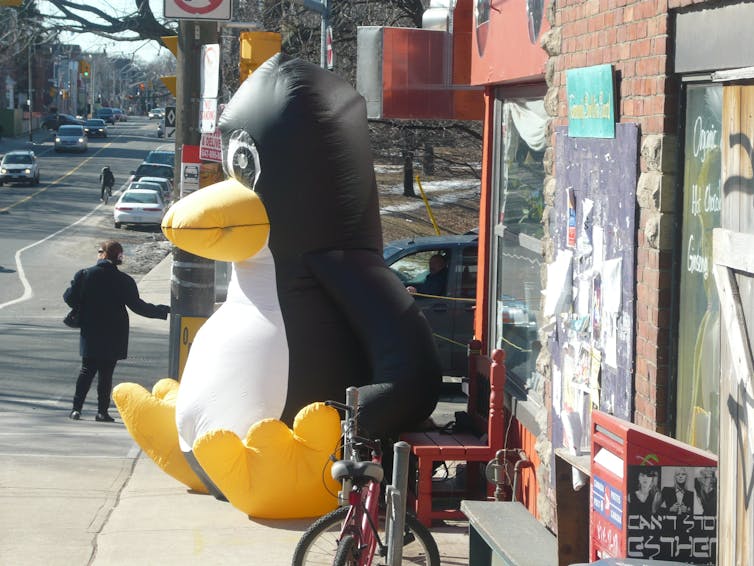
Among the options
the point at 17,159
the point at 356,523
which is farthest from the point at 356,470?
the point at 17,159

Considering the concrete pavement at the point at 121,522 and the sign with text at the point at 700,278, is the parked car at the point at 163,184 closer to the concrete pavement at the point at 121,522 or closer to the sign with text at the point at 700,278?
the concrete pavement at the point at 121,522

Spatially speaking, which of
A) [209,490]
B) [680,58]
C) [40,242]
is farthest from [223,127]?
[40,242]

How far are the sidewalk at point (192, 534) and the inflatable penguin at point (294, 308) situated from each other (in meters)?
0.20

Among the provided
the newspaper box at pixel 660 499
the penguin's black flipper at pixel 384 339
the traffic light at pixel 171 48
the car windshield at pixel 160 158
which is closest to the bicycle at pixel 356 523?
the penguin's black flipper at pixel 384 339

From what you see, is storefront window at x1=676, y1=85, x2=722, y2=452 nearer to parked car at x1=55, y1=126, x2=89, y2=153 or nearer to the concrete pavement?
the concrete pavement

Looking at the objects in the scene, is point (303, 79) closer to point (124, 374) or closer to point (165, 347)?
point (124, 374)

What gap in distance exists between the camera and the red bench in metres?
6.92

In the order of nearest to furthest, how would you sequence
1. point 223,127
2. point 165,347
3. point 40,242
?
point 223,127 → point 165,347 → point 40,242

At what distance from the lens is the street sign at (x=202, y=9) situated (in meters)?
9.55

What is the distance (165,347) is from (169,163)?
34786 mm

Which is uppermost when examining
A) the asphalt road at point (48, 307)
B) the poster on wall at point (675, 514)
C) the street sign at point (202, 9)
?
the street sign at point (202, 9)

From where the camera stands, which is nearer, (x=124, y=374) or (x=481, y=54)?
(x=481, y=54)

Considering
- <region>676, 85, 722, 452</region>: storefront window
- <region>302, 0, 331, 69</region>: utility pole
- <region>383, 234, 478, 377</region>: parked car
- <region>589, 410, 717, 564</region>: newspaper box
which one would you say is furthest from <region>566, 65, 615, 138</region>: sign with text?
<region>302, 0, 331, 69</region>: utility pole

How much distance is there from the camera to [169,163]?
165ft
